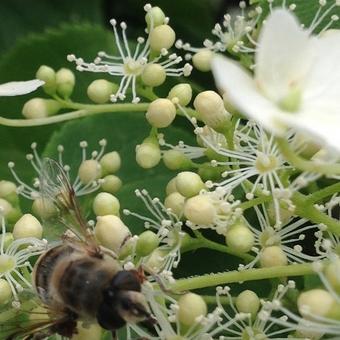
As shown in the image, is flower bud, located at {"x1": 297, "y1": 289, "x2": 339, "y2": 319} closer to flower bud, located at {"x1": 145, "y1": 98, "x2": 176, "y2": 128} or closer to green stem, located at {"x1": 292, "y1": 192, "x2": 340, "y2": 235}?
green stem, located at {"x1": 292, "y1": 192, "x2": 340, "y2": 235}

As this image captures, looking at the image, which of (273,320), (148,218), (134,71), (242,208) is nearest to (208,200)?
(242,208)

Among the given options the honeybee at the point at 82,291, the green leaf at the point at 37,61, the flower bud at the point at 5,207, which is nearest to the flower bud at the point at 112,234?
the honeybee at the point at 82,291

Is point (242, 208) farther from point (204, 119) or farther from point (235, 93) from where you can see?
point (235, 93)

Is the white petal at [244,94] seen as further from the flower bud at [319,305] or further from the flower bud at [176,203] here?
the flower bud at [176,203]

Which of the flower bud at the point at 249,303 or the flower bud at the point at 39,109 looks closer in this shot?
the flower bud at the point at 249,303

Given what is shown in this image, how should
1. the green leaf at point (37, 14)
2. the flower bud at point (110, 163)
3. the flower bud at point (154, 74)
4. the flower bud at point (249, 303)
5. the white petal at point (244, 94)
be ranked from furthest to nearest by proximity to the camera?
the green leaf at point (37, 14) < the flower bud at point (110, 163) < the flower bud at point (154, 74) < the flower bud at point (249, 303) < the white petal at point (244, 94)

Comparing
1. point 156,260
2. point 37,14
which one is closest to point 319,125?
point 156,260
